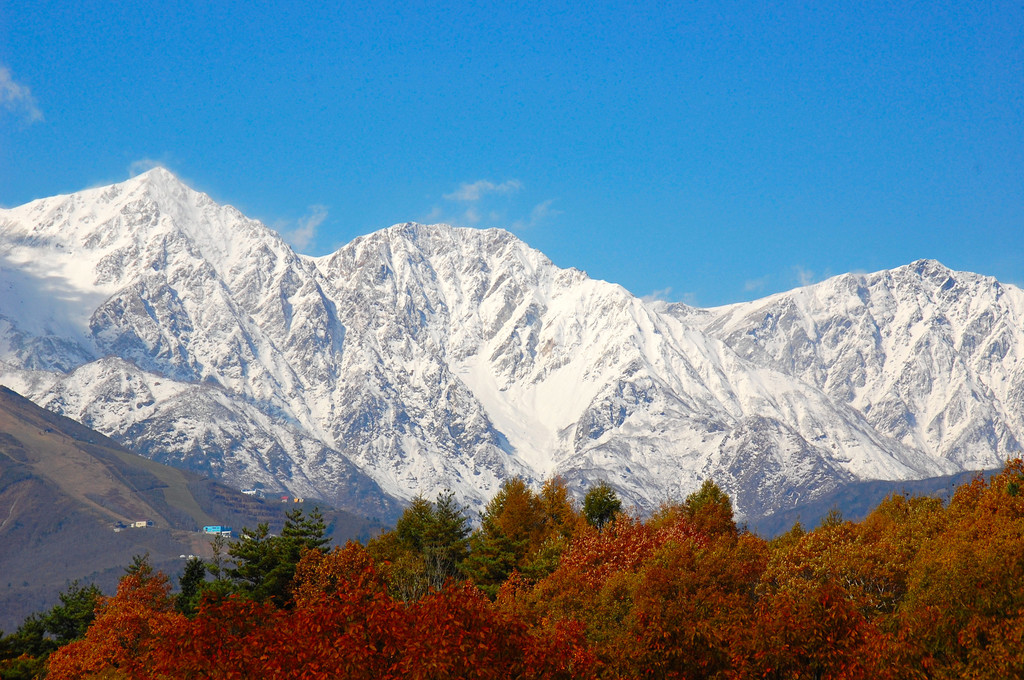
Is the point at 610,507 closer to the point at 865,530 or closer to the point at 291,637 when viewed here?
the point at 865,530

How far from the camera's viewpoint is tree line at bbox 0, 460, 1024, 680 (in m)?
51.4

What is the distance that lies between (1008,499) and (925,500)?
50.4 meters

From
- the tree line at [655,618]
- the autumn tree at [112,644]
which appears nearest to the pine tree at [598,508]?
the tree line at [655,618]

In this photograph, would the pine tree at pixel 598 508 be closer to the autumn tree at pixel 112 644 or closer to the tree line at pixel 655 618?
the tree line at pixel 655 618

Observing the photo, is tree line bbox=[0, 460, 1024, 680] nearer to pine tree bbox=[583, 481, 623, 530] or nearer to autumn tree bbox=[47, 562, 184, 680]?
autumn tree bbox=[47, 562, 184, 680]

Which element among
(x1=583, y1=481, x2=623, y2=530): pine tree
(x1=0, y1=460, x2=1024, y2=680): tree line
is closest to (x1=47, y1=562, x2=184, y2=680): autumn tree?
(x1=0, y1=460, x2=1024, y2=680): tree line

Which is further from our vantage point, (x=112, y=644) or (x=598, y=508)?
(x=598, y=508)

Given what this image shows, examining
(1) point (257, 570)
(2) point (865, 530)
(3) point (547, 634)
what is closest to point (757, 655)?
(3) point (547, 634)

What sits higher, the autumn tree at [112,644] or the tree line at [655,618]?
the tree line at [655,618]

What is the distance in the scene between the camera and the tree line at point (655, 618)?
51406 mm

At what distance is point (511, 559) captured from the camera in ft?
410

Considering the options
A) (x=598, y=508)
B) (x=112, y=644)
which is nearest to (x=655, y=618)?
(x=112, y=644)

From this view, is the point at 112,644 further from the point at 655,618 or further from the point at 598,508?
the point at 598,508

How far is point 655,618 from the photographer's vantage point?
200 ft
